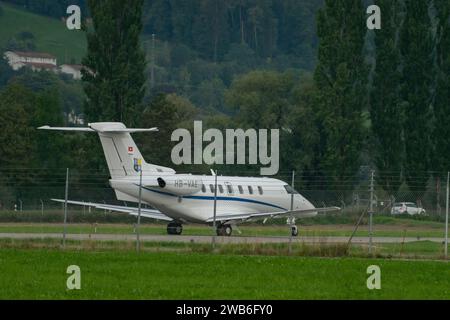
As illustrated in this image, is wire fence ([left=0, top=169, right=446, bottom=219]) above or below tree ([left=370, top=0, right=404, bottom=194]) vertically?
below

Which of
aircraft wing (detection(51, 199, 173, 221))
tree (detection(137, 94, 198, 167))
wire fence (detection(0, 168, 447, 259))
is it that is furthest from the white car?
tree (detection(137, 94, 198, 167))

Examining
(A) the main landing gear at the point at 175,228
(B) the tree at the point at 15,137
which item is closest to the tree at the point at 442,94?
(B) the tree at the point at 15,137

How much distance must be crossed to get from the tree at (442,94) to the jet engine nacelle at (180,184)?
26589mm

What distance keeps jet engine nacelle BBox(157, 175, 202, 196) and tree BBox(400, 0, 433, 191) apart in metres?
25.9

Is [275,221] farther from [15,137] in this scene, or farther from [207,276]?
[207,276]

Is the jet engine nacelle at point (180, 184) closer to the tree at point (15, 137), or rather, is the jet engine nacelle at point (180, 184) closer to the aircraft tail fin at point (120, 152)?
the aircraft tail fin at point (120, 152)

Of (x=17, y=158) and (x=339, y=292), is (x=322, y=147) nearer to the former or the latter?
(x=17, y=158)

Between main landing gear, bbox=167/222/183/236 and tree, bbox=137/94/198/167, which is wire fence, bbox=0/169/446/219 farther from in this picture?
tree, bbox=137/94/198/167

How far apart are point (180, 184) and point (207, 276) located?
23.3 metres

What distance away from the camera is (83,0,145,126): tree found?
→ 75.0 metres

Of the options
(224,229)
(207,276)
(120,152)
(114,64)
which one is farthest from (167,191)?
(114,64)
